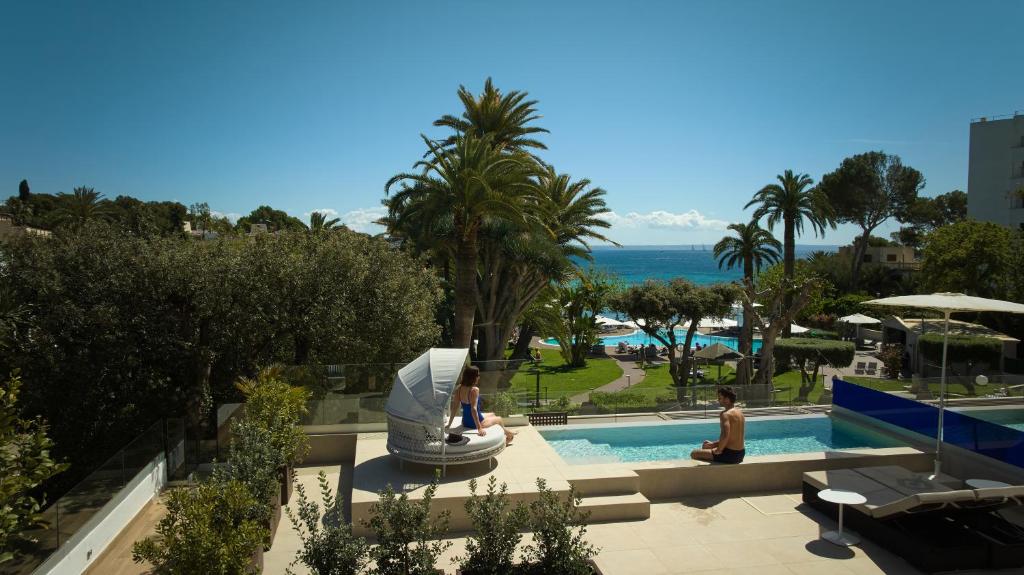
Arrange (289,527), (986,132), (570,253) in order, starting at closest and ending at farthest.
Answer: (289,527)
(570,253)
(986,132)

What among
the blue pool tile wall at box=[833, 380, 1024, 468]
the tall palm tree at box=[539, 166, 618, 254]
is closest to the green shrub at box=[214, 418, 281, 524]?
the blue pool tile wall at box=[833, 380, 1024, 468]

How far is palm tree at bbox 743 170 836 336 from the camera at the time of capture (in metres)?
39.2

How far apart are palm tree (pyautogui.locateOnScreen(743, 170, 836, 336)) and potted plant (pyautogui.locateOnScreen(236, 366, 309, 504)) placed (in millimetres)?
35031

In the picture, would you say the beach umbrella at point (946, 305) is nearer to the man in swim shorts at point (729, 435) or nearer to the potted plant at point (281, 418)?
the man in swim shorts at point (729, 435)

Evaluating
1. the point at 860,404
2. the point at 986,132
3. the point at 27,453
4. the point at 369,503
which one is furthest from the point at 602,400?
the point at 986,132

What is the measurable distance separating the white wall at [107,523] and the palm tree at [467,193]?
40.3 feet

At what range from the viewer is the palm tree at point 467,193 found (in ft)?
67.5

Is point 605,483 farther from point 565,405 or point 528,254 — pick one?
point 528,254

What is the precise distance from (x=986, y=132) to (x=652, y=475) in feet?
187

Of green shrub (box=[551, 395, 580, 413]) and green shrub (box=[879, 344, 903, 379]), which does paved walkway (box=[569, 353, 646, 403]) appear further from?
green shrub (box=[879, 344, 903, 379])

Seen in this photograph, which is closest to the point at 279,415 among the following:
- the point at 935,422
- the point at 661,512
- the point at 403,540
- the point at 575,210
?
the point at 403,540

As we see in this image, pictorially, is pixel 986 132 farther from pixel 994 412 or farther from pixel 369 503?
pixel 369 503

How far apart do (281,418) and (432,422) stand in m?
2.51

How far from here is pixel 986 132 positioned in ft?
168
